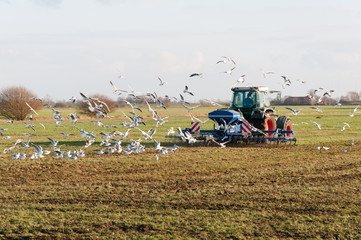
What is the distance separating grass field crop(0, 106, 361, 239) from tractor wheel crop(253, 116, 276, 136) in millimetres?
3926

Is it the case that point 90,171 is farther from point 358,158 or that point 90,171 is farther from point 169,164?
point 358,158

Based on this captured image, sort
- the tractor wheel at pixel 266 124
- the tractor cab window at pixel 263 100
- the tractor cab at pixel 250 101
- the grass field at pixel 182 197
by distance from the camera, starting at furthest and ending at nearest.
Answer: the tractor cab window at pixel 263 100 → the tractor cab at pixel 250 101 → the tractor wheel at pixel 266 124 → the grass field at pixel 182 197

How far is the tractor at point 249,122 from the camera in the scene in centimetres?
2022

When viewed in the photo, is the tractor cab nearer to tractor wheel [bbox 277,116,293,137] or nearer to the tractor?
the tractor

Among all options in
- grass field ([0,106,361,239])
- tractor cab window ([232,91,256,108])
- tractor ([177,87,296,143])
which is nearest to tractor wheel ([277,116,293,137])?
tractor ([177,87,296,143])

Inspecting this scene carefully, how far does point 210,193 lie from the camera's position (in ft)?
35.3

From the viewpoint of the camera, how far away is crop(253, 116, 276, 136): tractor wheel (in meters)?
21.0

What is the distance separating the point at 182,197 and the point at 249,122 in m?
12.0

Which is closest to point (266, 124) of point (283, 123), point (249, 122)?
point (249, 122)

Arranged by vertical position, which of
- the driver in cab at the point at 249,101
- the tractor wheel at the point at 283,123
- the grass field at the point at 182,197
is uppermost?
the driver in cab at the point at 249,101

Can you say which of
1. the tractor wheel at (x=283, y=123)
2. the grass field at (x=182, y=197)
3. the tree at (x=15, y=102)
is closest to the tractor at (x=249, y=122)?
the tractor wheel at (x=283, y=123)

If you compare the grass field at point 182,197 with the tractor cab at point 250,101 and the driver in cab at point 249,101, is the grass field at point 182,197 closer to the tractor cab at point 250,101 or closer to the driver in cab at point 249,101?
the tractor cab at point 250,101

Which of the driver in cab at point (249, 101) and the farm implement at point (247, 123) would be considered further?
the driver in cab at point (249, 101)

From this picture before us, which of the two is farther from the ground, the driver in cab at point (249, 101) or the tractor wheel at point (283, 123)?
the driver in cab at point (249, 101)
